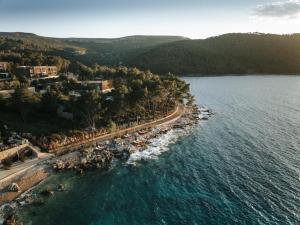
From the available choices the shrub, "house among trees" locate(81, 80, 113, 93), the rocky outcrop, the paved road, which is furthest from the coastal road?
"house among trees" locate(81, 80, 113, 93)

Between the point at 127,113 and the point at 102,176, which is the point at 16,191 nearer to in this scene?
the point at 102,176

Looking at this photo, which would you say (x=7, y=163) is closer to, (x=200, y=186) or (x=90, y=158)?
(x=90, y=158)

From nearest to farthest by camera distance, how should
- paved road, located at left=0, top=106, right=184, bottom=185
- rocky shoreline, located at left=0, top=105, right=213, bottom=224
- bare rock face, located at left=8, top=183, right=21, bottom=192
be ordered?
rocky shoreline, located at left=0, top=105, right=213, bottom=224 < bare rock face, located at left=8, top=183, right=21, bottom=192 < paved road, located at left=0, top=106, right=184, bottom=185

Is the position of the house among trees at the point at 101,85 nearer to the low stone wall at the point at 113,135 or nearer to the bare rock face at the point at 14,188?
the low stone wall at the point at 113,135

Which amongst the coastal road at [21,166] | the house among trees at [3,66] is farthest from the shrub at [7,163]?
the house among trees at [3,66]

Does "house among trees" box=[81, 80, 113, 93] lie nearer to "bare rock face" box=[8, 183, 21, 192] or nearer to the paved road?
the paved road

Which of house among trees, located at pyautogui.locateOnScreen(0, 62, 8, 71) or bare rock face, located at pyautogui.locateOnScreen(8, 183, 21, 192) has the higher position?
house among trees, located at pyautogui.locateOnScreen(0, 62, 8, 71)
